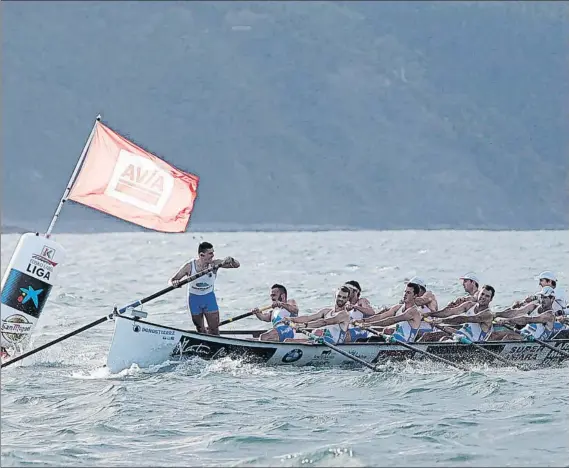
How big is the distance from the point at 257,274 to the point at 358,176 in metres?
85.3

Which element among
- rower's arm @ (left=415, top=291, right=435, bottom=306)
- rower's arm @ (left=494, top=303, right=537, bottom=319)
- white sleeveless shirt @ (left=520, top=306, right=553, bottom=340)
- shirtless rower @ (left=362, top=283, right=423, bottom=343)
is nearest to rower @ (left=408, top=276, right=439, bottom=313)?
rower's arm @ (left=415, top=291, right=435, bottom=306)

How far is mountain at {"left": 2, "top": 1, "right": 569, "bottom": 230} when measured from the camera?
415ft

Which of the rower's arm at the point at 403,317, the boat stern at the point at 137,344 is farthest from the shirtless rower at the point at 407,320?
the boat stern at the point at 137,344

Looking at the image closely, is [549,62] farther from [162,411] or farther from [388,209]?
[162,411]

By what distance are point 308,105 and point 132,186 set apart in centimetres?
12721

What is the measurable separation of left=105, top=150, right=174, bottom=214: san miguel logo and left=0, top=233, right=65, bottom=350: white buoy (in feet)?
4.61

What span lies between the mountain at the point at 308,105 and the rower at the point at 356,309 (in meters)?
102

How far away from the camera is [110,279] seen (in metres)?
45.4

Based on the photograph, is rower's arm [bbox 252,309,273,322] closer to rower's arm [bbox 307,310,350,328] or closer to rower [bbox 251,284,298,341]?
rower [bbox 251,284,298,341]

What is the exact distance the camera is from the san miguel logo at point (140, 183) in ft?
50.8

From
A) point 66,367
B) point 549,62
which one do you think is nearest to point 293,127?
point 549,62

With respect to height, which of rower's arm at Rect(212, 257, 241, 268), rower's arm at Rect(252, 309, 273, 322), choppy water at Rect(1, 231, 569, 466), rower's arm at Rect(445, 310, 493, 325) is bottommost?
choppy water at Rect(1, 231, 569, 466)

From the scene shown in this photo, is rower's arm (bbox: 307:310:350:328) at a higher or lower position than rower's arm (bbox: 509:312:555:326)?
lower

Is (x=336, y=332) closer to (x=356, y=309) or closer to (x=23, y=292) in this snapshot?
(x=356, y=309)
